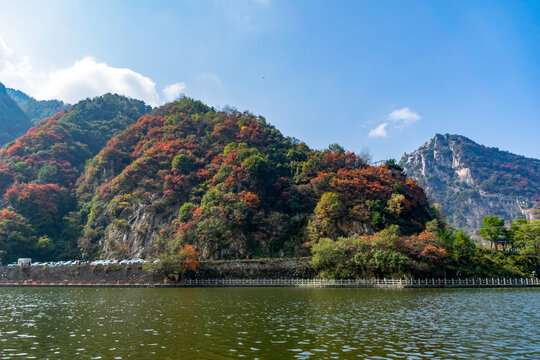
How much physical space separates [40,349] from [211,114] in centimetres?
11441

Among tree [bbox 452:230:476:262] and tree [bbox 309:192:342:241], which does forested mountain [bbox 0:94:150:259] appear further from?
tree [bbox 452:230:476:262]

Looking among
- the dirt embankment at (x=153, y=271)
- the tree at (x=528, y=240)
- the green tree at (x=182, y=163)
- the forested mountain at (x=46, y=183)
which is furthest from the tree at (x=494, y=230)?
the forested mountain at (x=46, y=183)

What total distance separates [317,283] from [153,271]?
32.1 metres

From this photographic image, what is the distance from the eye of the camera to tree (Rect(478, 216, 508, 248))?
7388cm

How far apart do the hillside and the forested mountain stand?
6.74m

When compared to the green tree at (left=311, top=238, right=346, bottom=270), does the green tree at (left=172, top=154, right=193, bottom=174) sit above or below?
above

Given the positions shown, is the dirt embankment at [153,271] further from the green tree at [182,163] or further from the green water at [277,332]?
the green water at [277,332]

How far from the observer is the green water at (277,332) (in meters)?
16.2

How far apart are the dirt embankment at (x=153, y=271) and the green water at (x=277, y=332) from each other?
36.8 meters

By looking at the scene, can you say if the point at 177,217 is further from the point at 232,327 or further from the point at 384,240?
the point at 232,327

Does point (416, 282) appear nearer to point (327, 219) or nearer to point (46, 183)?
point (327, 219)

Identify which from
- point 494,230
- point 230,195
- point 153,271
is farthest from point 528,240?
point 153,271

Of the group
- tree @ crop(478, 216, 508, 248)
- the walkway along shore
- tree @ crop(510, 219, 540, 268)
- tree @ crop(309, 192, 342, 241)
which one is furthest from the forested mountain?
tree @ crop(510, 219, 540, 268)

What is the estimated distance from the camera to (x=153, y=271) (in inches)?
2726
